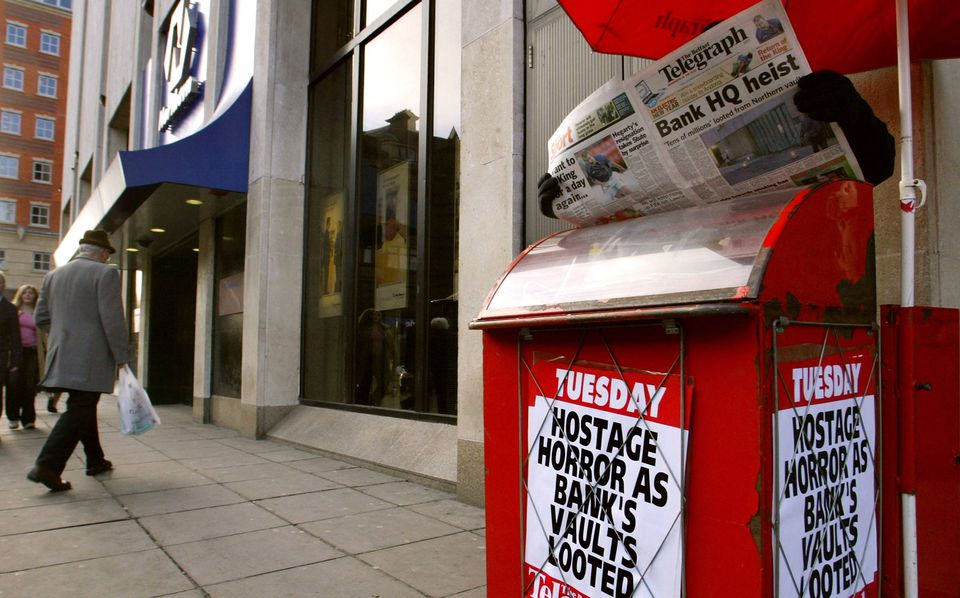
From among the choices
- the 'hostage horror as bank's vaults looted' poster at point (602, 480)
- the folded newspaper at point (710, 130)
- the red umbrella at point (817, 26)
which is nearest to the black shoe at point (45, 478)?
the 'hostage horror as bank's vaults looted' poster at point (602, 480)

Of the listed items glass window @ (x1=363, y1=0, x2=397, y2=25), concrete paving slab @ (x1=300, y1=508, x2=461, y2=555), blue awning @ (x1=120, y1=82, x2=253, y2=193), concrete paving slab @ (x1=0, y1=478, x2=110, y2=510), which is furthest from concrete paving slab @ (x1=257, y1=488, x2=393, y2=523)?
glass window @ (x1=363, y1=0, x2=397, y2=25)

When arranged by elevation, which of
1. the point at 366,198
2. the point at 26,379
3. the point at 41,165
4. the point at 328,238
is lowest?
the point at 26,379

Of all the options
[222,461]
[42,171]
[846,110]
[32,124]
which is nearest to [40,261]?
[42,171]

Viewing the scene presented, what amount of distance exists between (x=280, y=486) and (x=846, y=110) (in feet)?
15.1

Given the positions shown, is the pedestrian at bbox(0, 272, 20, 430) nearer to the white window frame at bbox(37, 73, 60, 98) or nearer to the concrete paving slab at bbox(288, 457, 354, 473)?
the concrete paving slab at bbox(288, 457, 354, 473)

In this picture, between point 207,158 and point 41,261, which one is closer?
point 207,158

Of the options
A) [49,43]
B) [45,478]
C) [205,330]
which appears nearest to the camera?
[45,478]

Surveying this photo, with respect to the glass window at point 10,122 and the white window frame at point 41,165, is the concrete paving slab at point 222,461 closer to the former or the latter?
the white window frame at point 41,165

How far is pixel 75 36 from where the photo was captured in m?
26.2

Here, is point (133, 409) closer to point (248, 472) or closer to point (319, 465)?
point (248, 472)

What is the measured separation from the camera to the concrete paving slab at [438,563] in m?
2.94

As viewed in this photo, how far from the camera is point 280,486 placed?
16.4ft

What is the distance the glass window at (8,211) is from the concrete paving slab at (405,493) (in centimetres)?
5132

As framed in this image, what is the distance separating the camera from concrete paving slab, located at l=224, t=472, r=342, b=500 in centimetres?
476
